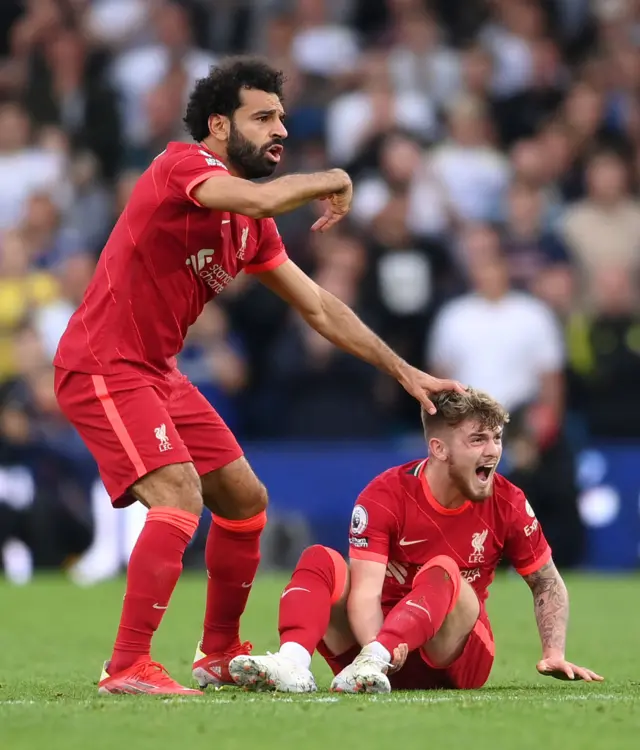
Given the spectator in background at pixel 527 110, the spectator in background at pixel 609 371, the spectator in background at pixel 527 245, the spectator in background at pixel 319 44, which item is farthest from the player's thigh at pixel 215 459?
the spectator in background at pixel 319 44

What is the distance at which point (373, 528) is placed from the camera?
19.2 ft

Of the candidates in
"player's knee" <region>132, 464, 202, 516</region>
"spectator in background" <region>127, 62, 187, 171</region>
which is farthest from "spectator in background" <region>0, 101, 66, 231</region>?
"player's knee" <region>132, 464, 202, 516</region>

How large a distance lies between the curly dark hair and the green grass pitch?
2.11 meters

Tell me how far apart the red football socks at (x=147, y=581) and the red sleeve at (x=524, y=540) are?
1.23 m

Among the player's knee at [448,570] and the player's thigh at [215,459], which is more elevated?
the player's thigh at [215,459]

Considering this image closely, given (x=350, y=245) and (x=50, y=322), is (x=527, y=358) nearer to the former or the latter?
(x=350, y=245)

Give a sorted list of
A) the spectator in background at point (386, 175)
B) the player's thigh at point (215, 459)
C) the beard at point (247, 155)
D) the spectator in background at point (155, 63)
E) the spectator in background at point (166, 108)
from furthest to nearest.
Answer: the spectator in background at point (155, 63)
the spectator in background at point (166, 108)
the spectator in background at point (386, 175)
the player's thigh at point (215, 459)
the beard at point (247, 155)

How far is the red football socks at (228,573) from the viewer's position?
634 centimetres

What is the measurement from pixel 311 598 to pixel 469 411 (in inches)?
35.4

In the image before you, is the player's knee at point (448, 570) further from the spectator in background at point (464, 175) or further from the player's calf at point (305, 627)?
the spectator in background at point (464, 175)

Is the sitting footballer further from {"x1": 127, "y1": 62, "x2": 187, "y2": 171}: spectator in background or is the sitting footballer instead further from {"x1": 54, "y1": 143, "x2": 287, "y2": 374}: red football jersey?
{"x1": 127, "y1": 62, "x2": 187, "y2": 171}: spectator in background

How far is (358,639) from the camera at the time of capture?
19.1 ft

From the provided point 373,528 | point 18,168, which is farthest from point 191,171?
point 18,168

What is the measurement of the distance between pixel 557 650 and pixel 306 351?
725cm
